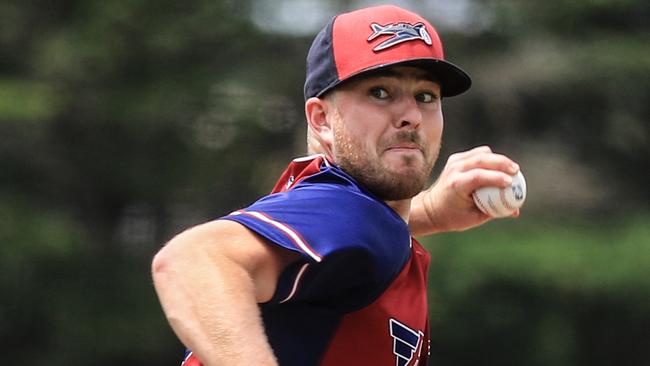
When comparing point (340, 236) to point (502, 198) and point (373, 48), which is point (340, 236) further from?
point (502, 198)

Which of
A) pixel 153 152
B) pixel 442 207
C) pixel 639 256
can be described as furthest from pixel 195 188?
pixel 442 207

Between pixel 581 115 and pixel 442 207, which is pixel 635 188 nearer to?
pixel 581 115

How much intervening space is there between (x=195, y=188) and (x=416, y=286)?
29.6 ft

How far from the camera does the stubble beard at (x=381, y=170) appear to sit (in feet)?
8.76

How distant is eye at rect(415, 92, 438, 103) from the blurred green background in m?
7.91

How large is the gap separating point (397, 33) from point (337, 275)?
1.83 feet

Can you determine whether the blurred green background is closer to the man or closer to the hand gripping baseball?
the hand gripping baseball

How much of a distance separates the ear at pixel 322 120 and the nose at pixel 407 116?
16 centimetres

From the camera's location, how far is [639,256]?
10992 millimetres

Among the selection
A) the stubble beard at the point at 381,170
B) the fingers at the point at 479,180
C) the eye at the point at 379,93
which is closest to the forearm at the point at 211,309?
the stubble beard at the point at 381,170

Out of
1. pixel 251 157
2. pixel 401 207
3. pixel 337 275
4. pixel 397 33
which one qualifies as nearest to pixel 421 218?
pixel 401 207

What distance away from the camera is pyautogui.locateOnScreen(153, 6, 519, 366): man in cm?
222

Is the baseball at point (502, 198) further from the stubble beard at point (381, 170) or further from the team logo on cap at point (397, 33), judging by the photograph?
the team logo on cap at point (397, 33)

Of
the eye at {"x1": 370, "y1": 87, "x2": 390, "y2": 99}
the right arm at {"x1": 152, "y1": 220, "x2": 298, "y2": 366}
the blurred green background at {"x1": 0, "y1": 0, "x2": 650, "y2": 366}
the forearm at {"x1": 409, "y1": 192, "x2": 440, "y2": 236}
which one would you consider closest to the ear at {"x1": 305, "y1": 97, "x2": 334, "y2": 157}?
the eye at {"x1": 370, "y1": 87, "x2": 390, "y2": 99}
